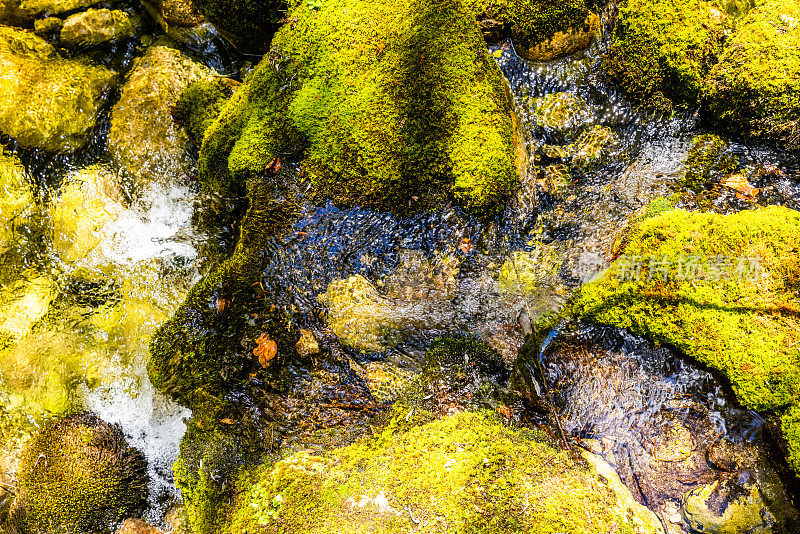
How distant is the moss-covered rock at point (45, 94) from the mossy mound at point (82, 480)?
318 cm

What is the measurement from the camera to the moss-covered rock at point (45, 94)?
4363 millimetres

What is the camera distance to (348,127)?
10.5ft

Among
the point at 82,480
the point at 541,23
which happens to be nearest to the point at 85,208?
the point at 82,480

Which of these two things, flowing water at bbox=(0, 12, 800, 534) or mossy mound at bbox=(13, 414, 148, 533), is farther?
mossy mound at bbox=(13, 414, 148, 533)

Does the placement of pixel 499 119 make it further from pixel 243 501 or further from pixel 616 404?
pixel 243 501

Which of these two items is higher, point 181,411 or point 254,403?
point 254,403

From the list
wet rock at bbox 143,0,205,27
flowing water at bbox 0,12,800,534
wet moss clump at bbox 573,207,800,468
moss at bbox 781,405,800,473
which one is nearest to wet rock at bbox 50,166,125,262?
wet rock at bbox 143,0,205,27

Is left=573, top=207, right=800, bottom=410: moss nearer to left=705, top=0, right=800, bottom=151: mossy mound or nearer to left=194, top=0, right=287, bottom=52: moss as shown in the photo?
left=705, top=0, right=800, bottom=151: mossy mound

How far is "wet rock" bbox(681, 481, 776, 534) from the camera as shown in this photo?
8.59 feet

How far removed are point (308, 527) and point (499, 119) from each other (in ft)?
10.5

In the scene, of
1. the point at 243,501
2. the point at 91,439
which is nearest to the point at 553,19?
the point at 243,501

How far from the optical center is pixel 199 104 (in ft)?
14.1

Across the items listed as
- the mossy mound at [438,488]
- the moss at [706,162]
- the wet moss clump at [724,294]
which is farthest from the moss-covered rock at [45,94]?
the moss at [706,162]

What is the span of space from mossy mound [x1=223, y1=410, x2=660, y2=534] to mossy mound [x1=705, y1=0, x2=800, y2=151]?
9.61ft
